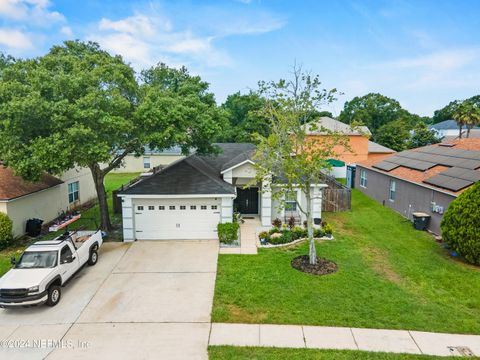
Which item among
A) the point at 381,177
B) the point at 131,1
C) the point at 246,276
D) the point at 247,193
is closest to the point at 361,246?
the point at 246,276

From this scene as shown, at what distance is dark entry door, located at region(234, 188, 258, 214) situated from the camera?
19219mm

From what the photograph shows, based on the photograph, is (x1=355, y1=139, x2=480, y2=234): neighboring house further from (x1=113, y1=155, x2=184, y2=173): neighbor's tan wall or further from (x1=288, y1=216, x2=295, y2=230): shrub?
(x1=113, y1=155, x2=184, y2=173): neighbor's tan wall

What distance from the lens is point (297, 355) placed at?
7.30 meters

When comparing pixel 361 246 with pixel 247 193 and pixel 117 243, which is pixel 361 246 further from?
pixel 117 243

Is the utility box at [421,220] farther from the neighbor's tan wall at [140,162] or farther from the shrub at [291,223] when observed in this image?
the neighbor's tan wall at [140,162]

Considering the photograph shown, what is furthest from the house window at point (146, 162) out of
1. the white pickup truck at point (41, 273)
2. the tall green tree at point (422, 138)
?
the tall green tree at point (422, 138)

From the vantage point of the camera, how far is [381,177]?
2286 cm

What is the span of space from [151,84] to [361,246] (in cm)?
1294

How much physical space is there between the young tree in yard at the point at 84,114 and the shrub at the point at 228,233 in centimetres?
430

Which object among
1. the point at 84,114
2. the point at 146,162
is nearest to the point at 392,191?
the point at 84,114

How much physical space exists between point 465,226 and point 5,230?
19.0 metres

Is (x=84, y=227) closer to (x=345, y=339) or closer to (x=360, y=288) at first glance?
(x=360, y=288)

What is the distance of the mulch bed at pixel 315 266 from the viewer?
38.3 ft

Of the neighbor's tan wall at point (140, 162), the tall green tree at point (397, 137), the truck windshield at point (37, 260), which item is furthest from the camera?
the tall green tree at point (397, 137)
